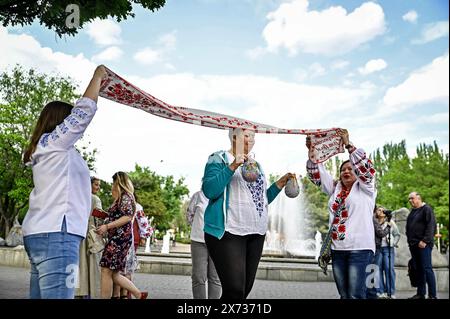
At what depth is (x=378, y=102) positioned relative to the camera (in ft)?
17.1

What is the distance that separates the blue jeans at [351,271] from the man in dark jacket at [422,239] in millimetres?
2978

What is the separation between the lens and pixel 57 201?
250 centimetres

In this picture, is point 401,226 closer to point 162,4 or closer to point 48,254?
point 162,4

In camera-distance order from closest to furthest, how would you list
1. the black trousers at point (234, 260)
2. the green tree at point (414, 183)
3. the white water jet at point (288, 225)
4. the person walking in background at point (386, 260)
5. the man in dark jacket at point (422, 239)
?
1. the black trousers at point (234, 260)
2. the man in dark jacket at point (422, 239)
3. the person walking in background at point (386, 260)
4. the green tree at point (414, 183)
5. the white water jet at point (288, 225)

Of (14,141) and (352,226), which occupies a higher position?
(14,141)

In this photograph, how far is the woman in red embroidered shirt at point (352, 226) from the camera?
349 cm

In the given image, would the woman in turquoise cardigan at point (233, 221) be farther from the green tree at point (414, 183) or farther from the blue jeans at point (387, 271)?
the green tree at point (414, 183)

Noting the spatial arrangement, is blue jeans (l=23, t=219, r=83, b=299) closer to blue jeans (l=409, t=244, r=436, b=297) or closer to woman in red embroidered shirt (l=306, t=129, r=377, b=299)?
woman in red embroidered shirt (l=306, t=129, r=377, b=299)

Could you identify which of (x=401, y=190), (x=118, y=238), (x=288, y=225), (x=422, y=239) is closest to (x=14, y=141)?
(x=118, y=238)

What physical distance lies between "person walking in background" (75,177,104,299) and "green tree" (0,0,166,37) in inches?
52.7

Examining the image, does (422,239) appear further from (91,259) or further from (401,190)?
(401,190)

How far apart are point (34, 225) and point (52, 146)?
1.19 ft

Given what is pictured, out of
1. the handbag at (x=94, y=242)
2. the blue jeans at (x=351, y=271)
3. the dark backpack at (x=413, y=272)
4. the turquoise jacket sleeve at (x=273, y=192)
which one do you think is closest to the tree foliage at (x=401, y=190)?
the dark backpack at (x=413, y=272)

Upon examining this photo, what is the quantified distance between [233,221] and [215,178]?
264 mm
